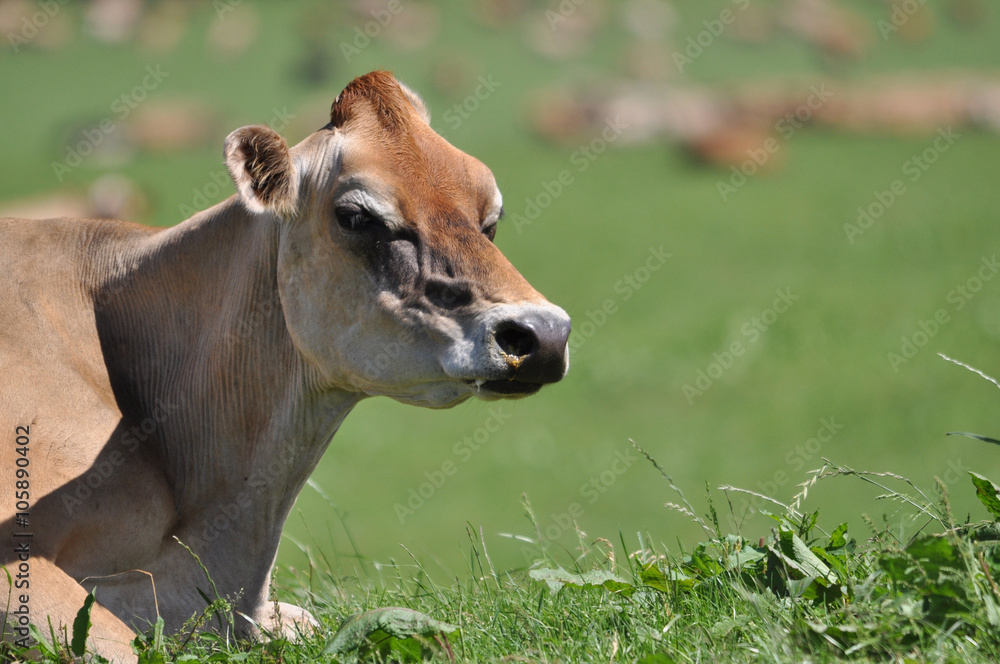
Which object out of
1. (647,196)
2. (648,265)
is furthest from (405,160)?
(647,196)

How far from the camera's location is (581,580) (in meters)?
3.81

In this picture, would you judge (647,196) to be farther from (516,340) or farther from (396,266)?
(516,340)

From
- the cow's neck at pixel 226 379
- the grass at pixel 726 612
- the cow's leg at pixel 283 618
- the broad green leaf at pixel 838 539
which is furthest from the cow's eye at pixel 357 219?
the broad green leaf at pixel 838 539

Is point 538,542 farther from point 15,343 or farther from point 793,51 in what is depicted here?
point 793,51

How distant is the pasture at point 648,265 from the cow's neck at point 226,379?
36.5 feet

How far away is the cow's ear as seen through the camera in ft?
14.3

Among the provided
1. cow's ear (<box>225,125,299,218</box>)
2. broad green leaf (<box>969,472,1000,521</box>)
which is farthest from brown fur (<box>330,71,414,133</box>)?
broad green leaf (<box>969,472,1000,521</box>)

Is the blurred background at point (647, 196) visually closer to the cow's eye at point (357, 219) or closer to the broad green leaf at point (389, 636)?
the cow's eye at point (357, 219)

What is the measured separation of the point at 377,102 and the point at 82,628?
2.45m

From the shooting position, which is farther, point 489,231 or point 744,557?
point 489,231

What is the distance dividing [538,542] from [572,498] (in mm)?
13495

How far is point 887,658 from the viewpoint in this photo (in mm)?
3084

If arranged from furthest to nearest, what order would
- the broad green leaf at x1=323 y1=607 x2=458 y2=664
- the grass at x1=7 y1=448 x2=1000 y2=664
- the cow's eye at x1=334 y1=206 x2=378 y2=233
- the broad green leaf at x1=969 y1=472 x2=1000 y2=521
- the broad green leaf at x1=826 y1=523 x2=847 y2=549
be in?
the cow's eye at x1=334 y1=206 x2=378 y2=233 → the broad green leaf at x1=826 y1=523 x2=847 y2=549 → the broad green leaf at x1=969 y1=472 x2=1000 y2=521 → the broad green leaf at x1=323 y1=607 x2=458 y2=664 → the grass at x1=7 y1=448 x2=1000 y2=664

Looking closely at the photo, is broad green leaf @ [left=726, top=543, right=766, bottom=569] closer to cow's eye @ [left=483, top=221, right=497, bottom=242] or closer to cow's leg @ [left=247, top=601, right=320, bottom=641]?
cow's eye @ [left=483, top=221, right=497, bottom=242]
